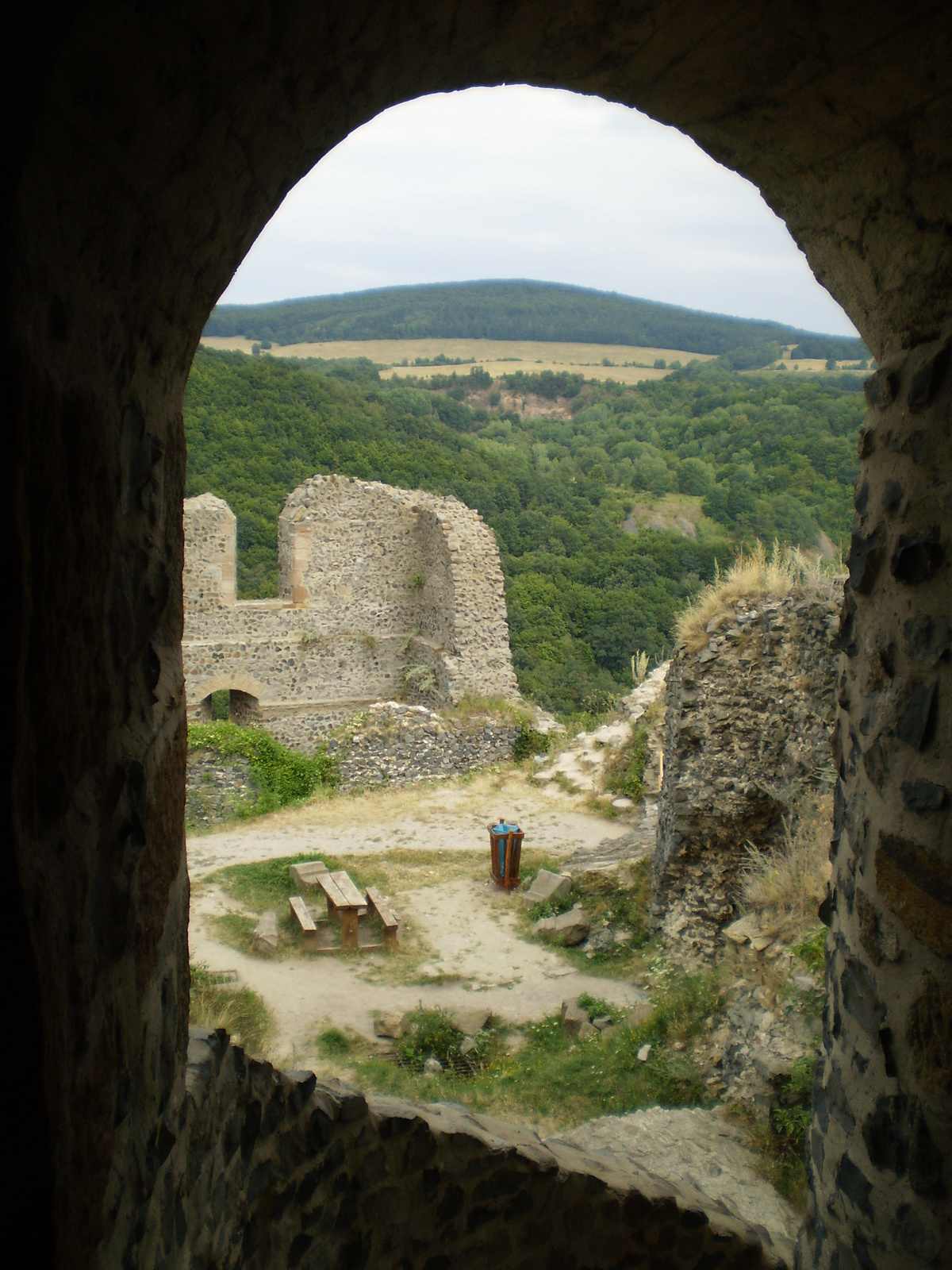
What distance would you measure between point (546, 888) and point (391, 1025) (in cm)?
227

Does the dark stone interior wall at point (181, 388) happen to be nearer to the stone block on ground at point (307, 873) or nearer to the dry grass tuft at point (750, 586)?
the dry grass tuft at point (750, 586)

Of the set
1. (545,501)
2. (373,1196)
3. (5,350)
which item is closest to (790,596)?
(373,1196)

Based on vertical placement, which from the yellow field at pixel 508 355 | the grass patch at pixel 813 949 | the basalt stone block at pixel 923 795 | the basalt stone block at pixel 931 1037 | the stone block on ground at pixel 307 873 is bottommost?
the stone block on ground at pixel 307 873

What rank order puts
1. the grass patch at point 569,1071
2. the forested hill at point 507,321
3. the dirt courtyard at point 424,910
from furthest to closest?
the forested hill at point 507,321 → the dirt courtyard at point 424,910 → the grass patch at point 569,1071

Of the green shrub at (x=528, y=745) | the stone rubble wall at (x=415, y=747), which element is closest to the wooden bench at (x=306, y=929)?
the stone rubble wall at (x=415, y=747)

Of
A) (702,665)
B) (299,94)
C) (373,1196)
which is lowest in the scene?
(373,1196)

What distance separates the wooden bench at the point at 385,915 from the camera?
21.4ft

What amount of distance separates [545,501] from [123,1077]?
26.4 m

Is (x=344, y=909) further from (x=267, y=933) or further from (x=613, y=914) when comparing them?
(x=613, y=914)

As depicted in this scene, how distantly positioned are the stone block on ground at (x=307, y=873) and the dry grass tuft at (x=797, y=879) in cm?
375

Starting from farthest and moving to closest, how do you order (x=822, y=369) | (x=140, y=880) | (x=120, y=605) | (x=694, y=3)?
(x=822, y=369)
(x=694, y=3)
(x=140, y=880)
(x=120, y=605)

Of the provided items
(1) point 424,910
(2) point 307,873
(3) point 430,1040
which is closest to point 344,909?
(1) point 424,910

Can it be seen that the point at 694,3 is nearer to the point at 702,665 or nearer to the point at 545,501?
the point at 702,665

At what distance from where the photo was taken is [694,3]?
A: 1445 millimetres
